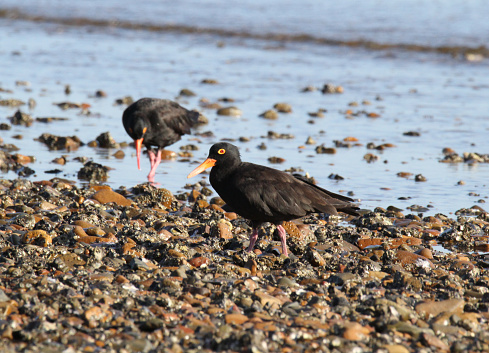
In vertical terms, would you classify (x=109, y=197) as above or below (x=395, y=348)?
below

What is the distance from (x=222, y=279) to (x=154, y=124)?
16.6 feet

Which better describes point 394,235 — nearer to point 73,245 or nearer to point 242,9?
point 73,245

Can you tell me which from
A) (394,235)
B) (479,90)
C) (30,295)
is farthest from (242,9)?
(30,295)

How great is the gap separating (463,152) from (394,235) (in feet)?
13.9

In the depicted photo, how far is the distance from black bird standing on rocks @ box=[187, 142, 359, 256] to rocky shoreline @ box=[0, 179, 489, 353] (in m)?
0.36

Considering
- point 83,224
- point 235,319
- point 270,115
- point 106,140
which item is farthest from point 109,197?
point 270,115

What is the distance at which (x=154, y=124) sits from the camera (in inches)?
388

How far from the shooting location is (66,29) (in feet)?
88.1

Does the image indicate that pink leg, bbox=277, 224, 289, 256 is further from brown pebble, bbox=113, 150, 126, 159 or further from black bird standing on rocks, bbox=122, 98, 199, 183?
brown pebble, bbox=113, 150, 126, 159

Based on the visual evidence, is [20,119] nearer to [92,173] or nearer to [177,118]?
[177,118]

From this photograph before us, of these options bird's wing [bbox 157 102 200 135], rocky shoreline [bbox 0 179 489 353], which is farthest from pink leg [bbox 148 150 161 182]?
rocky shoreline [bbox 0 179 489 353]

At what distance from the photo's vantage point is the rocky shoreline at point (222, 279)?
4141mm

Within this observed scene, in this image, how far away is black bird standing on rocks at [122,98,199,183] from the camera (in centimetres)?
968

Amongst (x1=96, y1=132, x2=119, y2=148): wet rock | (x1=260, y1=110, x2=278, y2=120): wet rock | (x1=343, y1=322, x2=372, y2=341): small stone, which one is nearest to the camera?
(x1=343, y1=322, x2=372, y2=341): small stone
